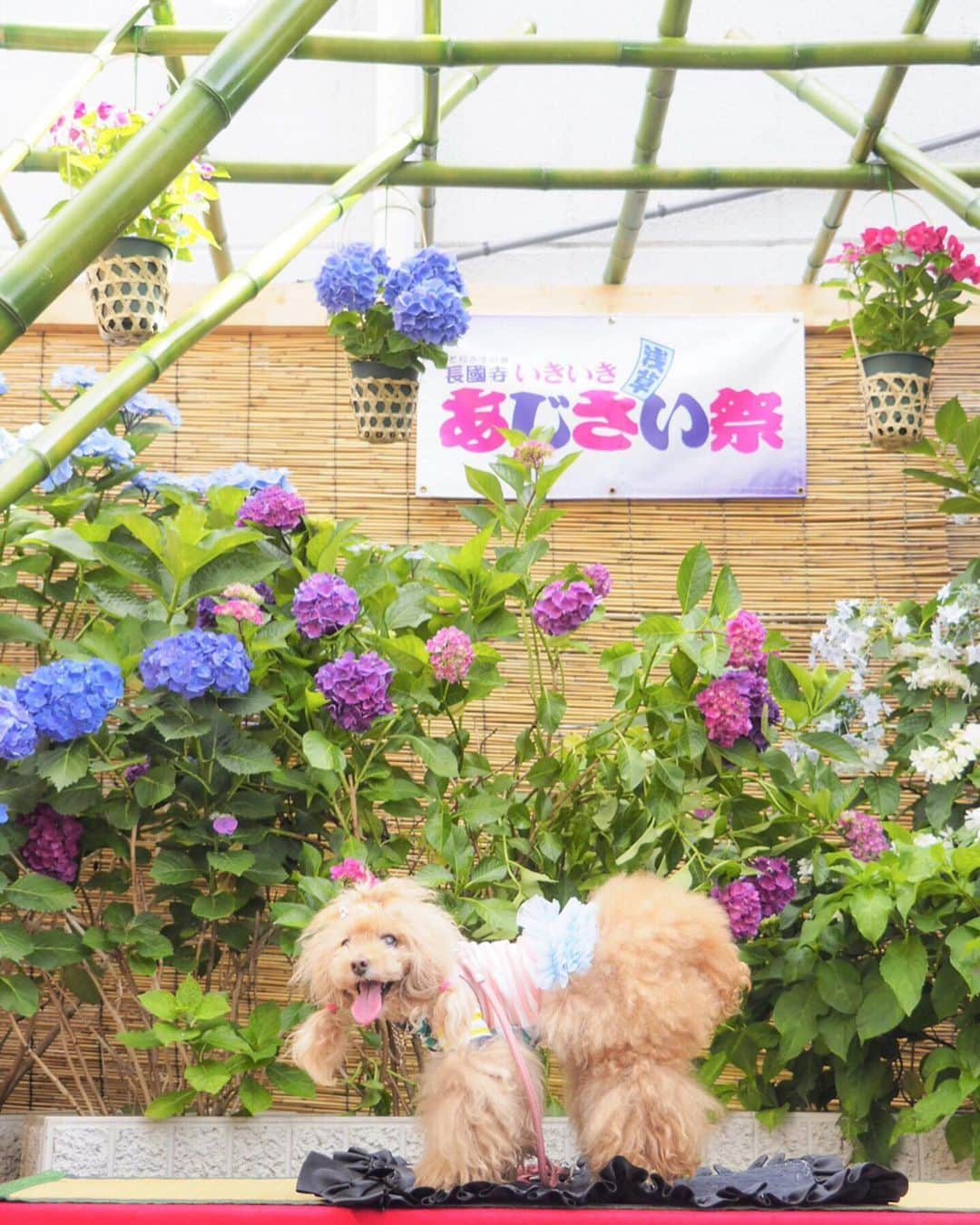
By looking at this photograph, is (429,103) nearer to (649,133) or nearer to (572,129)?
(649,133)

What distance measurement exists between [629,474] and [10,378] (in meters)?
1.55

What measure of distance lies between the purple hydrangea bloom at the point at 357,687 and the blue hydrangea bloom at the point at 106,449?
2.57 feet

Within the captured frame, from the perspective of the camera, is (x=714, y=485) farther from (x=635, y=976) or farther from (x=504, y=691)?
(x=635, y=976)

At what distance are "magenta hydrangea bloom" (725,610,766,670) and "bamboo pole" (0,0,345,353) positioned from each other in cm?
118

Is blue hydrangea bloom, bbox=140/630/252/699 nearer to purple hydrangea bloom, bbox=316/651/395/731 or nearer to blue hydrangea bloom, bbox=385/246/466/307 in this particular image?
purple hydrangea bloom, bbox=316/651/395/731

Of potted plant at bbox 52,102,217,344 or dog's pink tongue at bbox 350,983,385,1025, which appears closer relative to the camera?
dog's pink tongue at bbox 350,983,385,1025

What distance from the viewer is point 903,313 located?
3.20m

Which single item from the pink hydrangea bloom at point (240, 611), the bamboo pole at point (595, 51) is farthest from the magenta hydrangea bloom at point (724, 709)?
the bamboo pole at point (595, 51)

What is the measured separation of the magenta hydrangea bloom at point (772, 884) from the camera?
2.47m

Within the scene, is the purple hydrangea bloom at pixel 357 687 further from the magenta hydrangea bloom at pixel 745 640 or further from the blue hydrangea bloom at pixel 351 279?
the blue hydrangea bloom at pixel 351 279

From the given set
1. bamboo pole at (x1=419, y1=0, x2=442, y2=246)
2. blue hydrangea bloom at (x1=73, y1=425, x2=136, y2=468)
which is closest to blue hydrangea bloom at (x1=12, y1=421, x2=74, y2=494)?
blue hydrangea bloom at (x1=73, y1=425, x2=136, y2=468)

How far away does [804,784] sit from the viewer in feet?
9.17

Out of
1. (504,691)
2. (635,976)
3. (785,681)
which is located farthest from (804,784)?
(635,976)

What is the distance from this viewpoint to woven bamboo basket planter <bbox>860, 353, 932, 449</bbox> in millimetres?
3170
